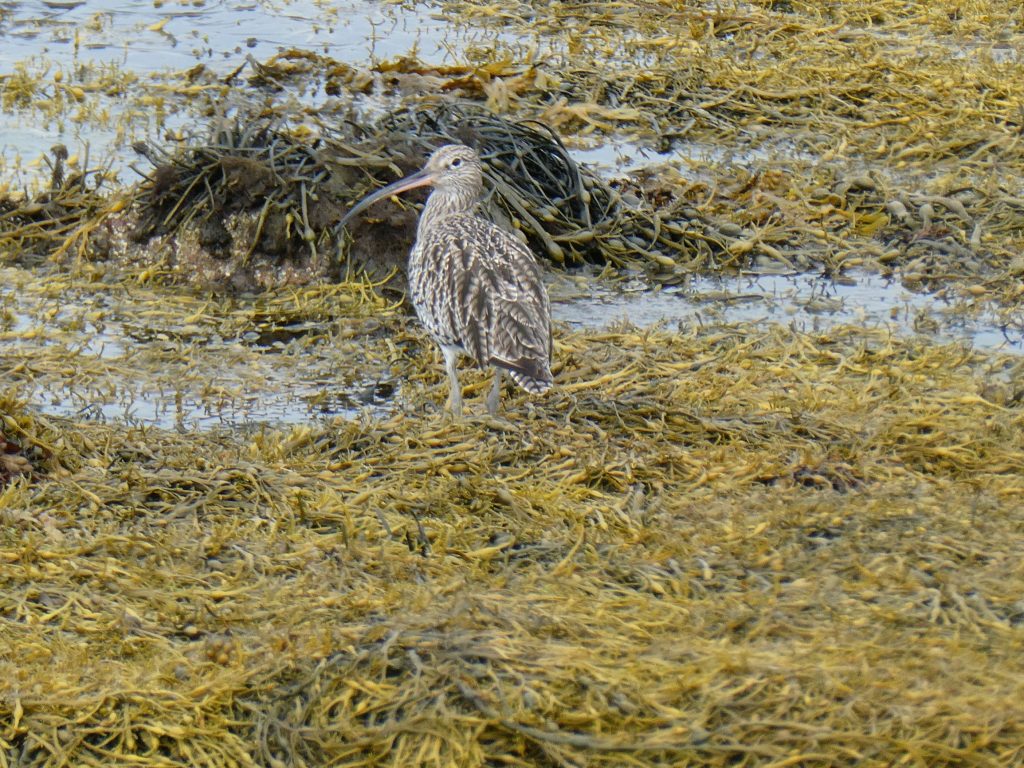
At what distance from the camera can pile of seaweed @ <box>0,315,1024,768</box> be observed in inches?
174

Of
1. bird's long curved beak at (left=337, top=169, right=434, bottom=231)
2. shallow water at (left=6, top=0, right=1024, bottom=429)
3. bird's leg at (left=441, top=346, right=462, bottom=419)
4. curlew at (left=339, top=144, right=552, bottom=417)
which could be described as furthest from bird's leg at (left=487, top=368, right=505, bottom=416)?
bird's long curved beak at (left=337, top=169, right=434, bottom=231)

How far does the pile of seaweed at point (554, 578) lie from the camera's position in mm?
4418

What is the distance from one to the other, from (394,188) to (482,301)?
1384 mm

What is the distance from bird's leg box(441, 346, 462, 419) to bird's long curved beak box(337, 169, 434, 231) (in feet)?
3.88

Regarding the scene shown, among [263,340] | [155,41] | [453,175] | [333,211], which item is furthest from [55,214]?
[155,41]

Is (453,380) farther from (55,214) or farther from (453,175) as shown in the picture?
(55,214)

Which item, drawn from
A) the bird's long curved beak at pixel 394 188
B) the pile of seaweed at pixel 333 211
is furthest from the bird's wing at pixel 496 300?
the pile of seaweed at pixel 333 211

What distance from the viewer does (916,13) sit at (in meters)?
12.9

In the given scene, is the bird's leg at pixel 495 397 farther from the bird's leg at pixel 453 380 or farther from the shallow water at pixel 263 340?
the shallow water at pixel 263 340

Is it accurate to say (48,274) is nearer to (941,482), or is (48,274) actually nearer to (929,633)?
(941,482)

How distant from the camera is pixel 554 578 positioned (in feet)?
17.6

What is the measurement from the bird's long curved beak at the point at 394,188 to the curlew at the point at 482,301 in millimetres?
310

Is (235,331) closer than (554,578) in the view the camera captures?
No

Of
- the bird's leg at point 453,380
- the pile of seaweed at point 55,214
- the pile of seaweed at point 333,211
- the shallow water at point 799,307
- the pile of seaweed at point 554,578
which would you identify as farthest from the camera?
the pile of seaweed at point 55,214
